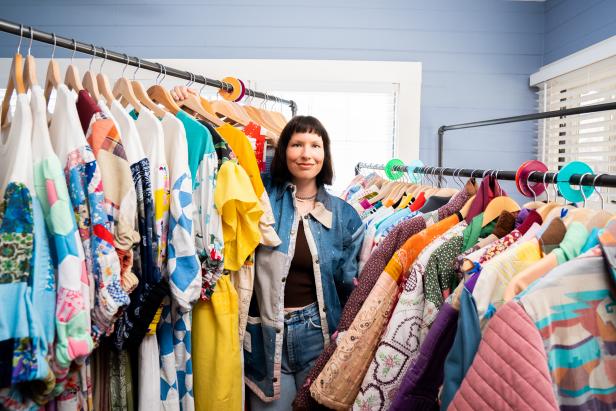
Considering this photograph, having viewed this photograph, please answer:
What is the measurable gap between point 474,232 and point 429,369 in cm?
34

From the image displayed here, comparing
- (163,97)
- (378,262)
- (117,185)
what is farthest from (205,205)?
(378,262)

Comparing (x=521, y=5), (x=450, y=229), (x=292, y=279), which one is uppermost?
(x=521, y=5)

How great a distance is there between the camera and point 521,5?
3293 mm

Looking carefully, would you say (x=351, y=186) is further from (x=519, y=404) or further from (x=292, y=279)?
(x=519, y=404)

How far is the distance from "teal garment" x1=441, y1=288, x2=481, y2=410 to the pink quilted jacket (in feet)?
0.18

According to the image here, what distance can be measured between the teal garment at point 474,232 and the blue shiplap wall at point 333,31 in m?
2.31

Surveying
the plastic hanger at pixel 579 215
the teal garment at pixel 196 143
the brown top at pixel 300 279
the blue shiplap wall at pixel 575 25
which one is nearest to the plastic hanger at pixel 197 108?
the teal garment at pixel 196 143

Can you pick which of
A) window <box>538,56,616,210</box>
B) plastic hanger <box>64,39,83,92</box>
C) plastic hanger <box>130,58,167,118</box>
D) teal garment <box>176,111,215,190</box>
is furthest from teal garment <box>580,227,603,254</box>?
window <box>538,56,616,210</box>

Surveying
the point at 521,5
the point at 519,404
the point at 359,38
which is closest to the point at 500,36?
the point at 521,5

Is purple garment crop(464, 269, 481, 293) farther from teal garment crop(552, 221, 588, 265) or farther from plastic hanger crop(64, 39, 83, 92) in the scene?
plastic hanger crop(64, 39, 83, 92)

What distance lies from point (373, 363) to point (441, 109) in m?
2.48

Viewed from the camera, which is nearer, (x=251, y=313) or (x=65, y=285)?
(x=65, y=285)

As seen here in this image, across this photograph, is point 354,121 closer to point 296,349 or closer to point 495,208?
point 296,349

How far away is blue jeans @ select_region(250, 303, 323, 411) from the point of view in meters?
1.69
